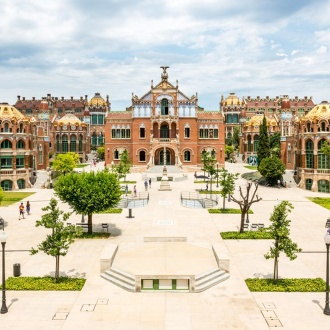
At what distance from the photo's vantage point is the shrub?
19719 millimetres

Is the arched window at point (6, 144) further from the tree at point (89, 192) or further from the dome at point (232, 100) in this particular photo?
the dome at point (232, 100)

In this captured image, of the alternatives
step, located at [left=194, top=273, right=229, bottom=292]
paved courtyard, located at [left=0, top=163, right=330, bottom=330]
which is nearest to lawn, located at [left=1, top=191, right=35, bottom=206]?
paved courtyard, located at [left=0, top=163, right=330, bottom=330]

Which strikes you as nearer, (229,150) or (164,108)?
(164,108)

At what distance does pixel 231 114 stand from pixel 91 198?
11098 centimetres

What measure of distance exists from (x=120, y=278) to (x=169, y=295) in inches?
116

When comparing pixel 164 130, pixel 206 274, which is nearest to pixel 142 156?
pixel 164 130

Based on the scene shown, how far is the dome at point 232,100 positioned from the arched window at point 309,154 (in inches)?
3082

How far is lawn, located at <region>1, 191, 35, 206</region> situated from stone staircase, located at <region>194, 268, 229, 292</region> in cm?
3147

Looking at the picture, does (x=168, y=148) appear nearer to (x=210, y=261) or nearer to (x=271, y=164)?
(x=271, y=164)

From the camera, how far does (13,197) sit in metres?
49.8

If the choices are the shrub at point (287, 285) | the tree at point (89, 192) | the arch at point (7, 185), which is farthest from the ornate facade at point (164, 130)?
the shrub at point (287, 285)

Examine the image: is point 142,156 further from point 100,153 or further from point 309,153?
point 309,153

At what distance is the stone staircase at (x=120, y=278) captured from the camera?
19891 mm

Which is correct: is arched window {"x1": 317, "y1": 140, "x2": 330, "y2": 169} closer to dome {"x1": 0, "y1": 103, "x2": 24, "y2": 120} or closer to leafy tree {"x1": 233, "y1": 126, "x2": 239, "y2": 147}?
dome {"x1": 0, "y1": 103, "x2": 24, "y2": 120}
